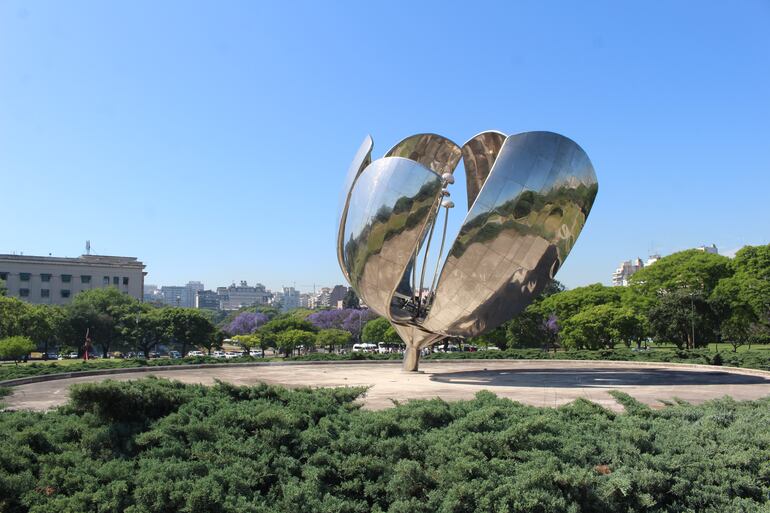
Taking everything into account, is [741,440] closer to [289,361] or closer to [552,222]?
[552,222]

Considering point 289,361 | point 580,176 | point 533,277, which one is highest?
point 580,176

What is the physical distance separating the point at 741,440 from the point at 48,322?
228 ft

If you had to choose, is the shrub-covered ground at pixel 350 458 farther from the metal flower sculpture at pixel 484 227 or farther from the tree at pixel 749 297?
the tree at pixel 749 297

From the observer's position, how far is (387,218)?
21.0m

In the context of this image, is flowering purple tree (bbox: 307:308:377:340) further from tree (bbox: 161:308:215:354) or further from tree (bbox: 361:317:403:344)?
tree (bbox: 161:308:215:354)

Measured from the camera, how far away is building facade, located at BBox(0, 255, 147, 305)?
347ft

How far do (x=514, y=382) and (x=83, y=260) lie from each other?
108 m

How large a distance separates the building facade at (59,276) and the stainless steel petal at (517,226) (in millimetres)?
95422

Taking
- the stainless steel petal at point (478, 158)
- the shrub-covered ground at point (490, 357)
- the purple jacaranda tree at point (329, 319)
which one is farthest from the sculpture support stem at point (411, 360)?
the purple jacaranda tree at point (329, 319)

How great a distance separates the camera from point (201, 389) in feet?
36.6

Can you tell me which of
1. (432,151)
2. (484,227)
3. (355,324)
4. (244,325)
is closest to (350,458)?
(484,227)

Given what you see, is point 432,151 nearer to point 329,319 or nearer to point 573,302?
point 573,302

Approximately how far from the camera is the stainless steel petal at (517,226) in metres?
19.9

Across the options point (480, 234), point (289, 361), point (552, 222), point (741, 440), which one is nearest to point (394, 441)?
point (741, 440)
